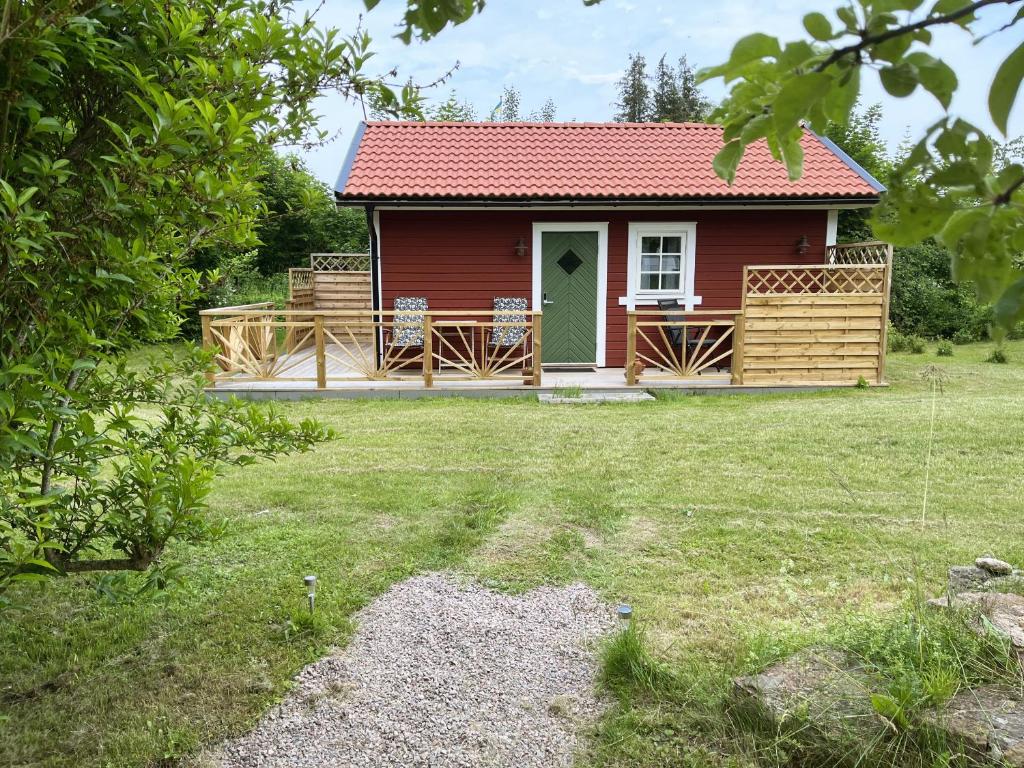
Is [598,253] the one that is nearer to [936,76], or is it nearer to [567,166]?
[567,166]

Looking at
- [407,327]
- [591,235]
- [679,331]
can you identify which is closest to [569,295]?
[591,235]

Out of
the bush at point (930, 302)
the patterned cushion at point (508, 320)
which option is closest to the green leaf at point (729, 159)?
the patterned cushion at point (508, 320)

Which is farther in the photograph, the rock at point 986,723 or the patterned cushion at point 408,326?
the patterned cushion at point 408,326

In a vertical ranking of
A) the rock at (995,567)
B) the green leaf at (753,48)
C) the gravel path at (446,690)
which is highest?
the green leaf at (753,48)

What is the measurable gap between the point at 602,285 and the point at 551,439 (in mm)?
4708

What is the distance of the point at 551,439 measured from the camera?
648 cm

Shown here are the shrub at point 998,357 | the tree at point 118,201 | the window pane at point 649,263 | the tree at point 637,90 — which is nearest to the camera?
the tree at point 118,201

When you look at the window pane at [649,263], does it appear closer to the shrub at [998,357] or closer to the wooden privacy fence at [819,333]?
the wooden privacy fence at [819,333]

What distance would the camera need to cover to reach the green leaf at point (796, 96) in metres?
0.67

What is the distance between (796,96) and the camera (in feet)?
2.22

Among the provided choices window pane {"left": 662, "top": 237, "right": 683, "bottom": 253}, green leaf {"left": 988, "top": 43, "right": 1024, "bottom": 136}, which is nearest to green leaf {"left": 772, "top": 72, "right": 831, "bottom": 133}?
green leaf {"left": 988, "top": 43, "right": 1024, "bottom": 136}

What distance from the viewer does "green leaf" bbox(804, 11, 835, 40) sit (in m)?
0.66

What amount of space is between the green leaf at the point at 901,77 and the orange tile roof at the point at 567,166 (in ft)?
30.6

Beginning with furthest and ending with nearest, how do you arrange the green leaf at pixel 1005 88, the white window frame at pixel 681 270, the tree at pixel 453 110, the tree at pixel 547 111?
the tree at pixel 547 111 → the tree at pixel 453 110 → the white window frame at pixel 681 270 → the green leaf at pixel 1005 88
